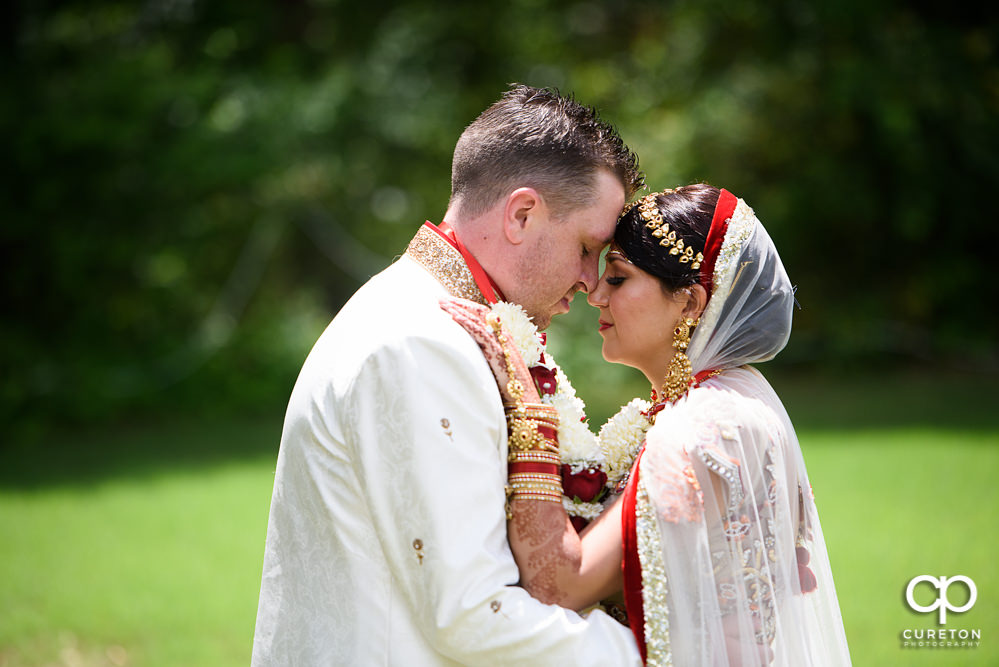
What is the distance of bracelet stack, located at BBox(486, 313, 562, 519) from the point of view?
95.2 inches

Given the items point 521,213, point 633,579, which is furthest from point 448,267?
point 633,579

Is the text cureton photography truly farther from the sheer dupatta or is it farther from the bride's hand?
the bride's hand

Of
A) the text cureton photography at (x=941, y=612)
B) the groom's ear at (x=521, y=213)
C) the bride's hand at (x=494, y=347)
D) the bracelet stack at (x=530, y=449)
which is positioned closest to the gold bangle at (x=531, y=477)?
the bracelet stack at (x=530, y=449)

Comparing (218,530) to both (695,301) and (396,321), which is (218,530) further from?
(396,321)

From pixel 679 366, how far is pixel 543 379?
60 centimetres

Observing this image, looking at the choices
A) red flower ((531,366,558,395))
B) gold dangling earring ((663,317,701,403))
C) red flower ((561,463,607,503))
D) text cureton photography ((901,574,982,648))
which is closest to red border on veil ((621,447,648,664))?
red flower ((561,463,607,503))

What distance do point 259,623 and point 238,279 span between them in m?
12.3

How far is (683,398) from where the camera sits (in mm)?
2990

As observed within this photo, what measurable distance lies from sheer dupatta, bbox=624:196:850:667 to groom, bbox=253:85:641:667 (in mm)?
209

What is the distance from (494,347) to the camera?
252 cm

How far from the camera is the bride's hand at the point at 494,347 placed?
250 cm

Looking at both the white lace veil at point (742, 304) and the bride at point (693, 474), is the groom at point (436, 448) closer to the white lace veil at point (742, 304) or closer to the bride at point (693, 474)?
the bride at point (693, 474)

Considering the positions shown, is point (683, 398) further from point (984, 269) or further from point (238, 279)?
point (984, 269)

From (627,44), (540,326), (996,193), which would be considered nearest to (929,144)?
(996,193)
